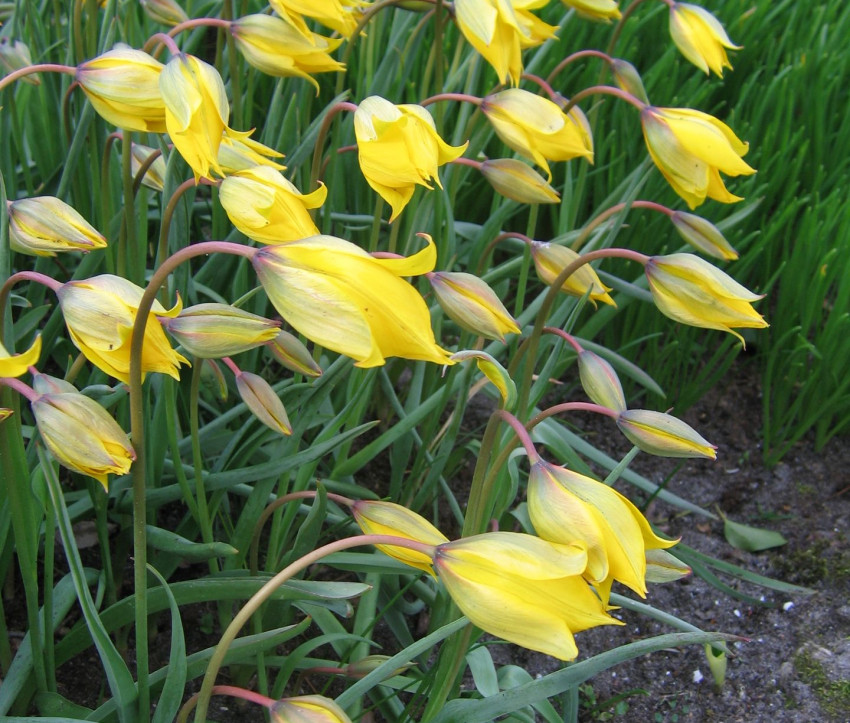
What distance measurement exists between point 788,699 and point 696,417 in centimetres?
79

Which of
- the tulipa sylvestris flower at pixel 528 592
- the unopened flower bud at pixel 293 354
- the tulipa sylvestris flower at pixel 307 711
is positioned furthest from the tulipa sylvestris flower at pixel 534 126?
the tulipa sylvestris flower at pixel 307 711

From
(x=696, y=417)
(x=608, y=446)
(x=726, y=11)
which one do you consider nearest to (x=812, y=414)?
(x=696, y=417)

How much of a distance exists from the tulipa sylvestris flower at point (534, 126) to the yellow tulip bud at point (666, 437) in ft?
1.63

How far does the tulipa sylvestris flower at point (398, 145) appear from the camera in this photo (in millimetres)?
1100

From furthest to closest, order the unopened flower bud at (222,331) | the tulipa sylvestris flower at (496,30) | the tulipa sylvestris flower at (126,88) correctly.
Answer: the tulipa sylvestris flower at (496,30)
the tulipa sylvestris flower at (126,88)
the unopened flower bud at (222,331)

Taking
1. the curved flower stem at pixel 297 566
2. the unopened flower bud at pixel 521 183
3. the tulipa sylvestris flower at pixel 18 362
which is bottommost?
the curved flower stem at pixel 297 566

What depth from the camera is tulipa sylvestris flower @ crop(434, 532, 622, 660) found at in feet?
2.55

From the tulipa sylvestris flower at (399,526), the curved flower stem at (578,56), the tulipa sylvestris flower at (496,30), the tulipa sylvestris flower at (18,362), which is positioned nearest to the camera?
the tulipa sylvestris flower at (18,362)

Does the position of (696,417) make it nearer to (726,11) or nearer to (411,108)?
(726,11)

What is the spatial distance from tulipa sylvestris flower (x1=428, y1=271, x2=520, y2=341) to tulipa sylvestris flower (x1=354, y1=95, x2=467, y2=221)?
105 millimetres

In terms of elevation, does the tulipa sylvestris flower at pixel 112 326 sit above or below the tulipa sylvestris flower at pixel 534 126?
below

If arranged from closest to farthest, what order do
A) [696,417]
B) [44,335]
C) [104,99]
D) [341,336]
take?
[341,336] < [104,99] < [44,335] < [696,417]

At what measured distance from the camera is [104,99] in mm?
1108

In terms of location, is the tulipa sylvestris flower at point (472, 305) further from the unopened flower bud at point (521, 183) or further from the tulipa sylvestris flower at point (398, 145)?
the unopened flower bud at point (521, 183)
